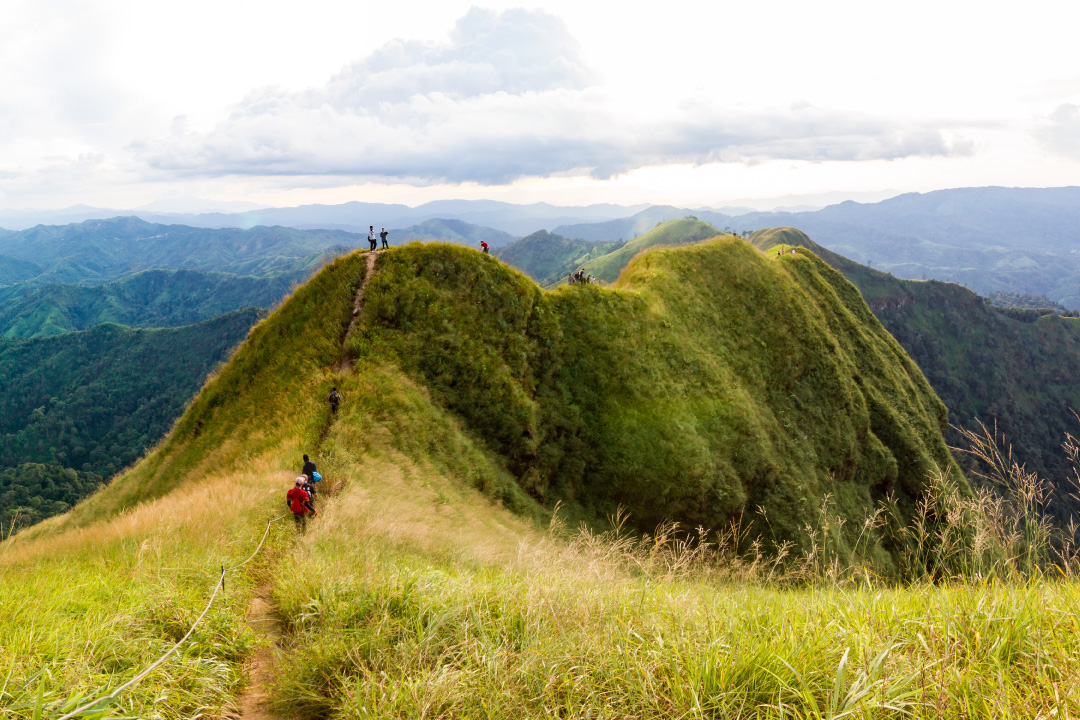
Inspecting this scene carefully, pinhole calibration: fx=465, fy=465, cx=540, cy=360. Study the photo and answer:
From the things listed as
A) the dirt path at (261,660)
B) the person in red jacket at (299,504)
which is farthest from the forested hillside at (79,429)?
the dirt path at (261,660)

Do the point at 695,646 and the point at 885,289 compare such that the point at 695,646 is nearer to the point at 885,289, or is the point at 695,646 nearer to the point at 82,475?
the point at 82,475

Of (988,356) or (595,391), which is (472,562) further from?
(988,356)

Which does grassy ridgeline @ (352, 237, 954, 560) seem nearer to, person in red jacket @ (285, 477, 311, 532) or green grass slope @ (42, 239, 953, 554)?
green grass slope @ (42, 239, 953, 554)

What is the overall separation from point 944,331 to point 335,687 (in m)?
216

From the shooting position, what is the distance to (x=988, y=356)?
157 meters

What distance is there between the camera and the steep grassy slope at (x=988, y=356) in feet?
458

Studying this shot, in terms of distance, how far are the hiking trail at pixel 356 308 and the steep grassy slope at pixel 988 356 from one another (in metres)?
142

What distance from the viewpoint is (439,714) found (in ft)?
13.1

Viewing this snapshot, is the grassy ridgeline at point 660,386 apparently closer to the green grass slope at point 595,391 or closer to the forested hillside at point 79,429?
the green grass slope at point 595,391

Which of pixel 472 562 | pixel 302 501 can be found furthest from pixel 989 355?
pixel 302 501

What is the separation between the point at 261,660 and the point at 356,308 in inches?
831

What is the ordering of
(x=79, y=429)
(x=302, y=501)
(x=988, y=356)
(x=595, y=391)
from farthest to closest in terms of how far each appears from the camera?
(x=79, y=429), (x=988, y=356), (x=595, y=391), (x=302, y=501)

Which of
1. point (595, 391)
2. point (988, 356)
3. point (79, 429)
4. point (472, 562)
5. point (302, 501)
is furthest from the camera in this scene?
point (79, 429)

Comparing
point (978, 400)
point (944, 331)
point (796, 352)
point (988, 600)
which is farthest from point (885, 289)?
point (988, 600)
